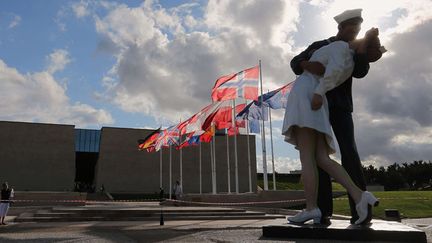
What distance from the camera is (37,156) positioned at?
51312 millimetres

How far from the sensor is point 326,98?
19.2 feet

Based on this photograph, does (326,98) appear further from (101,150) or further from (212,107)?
(101,150)

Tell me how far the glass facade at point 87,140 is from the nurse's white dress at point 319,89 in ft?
169

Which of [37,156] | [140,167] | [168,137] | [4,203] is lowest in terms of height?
[4,203]

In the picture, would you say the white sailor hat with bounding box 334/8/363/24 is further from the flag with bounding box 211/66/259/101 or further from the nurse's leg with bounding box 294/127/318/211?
the flag with bounding box 211/66/259/101

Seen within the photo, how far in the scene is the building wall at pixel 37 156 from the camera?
5022cm

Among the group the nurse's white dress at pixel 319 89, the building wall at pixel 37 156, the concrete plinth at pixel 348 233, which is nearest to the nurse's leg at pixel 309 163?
the nurse's white dress at pixel 319 89

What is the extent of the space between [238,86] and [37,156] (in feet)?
114

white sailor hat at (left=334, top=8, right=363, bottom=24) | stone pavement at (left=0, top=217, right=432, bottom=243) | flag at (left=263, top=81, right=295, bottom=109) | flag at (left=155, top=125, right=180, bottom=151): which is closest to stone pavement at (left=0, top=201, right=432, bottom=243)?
stone pavement at (left=0, top=217, right=432, bottom=243)

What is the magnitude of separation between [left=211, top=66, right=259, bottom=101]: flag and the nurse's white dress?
19395 mm

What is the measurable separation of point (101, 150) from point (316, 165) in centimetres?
5063

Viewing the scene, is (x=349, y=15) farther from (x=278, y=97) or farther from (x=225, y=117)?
(x=225, y=117)

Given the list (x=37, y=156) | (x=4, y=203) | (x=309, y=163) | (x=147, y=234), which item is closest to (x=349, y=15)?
(x=309, y=163)

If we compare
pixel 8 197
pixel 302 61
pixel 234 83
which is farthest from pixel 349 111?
pixel 234 83
